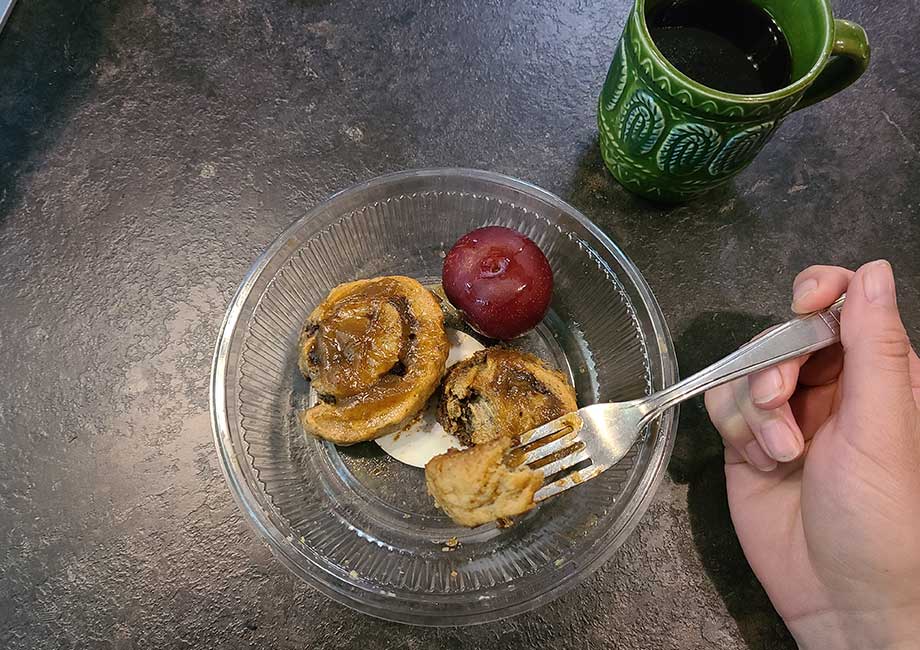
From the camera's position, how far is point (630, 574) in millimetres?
1219

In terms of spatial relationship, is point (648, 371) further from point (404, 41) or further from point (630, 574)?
point (404, 41)

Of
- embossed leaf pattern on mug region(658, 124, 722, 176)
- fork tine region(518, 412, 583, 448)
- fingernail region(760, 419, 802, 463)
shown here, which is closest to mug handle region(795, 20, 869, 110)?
embossed leaf pattern on mug region(658, 124, 722, 176)

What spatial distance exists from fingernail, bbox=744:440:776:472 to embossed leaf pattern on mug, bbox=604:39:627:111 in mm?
615

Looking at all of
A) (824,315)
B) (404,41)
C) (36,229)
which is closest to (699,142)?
(824,315)

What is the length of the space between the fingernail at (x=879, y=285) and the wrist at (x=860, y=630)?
439mm

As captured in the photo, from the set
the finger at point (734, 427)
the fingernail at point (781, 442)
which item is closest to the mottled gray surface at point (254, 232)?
the finger at point (734, 427)

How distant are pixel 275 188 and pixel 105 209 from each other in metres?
0.34

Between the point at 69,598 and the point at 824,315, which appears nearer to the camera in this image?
the point at 824,315

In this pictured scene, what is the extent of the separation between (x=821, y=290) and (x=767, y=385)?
0.17 meters

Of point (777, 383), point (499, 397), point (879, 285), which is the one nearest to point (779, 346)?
point (777, 383)

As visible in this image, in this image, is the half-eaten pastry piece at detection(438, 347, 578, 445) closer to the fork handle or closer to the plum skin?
the plum skin

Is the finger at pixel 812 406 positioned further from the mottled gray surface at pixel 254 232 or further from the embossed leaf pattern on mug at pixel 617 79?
the embossed leaf pattern on mug at pixel 617 79

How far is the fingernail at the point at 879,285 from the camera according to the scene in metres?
0.98

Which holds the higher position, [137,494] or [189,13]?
[189,13]
